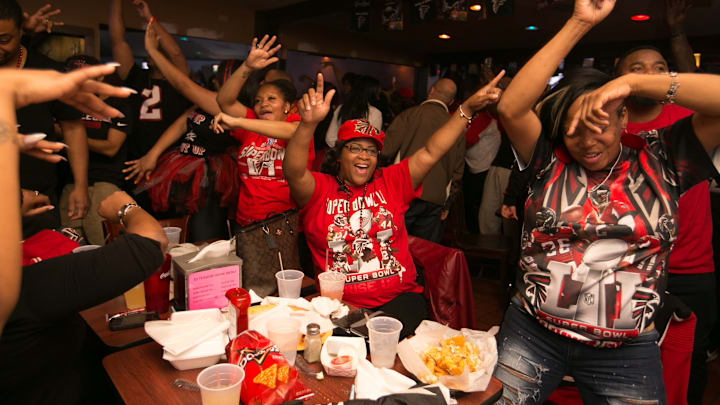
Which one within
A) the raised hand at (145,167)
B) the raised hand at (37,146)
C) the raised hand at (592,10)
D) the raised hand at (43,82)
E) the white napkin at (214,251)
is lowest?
the white napkin at (214,251)

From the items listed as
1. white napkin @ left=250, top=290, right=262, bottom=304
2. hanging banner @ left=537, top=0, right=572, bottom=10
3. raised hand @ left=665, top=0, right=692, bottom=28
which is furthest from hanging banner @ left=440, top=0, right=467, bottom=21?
white napkin @ left=250, top=290, right=262, bottom=304

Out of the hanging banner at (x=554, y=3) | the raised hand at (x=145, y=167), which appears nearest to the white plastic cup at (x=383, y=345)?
the raised hand at (x=145, y=167)

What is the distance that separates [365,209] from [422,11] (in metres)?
3.75

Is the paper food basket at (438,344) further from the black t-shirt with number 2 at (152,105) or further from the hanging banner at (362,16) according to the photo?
the hanging banner at (362,16)

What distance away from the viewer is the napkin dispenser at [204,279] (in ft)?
5.45

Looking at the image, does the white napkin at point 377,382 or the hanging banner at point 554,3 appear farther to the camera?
the hanging banner at point 554,3

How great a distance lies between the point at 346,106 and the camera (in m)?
4.10

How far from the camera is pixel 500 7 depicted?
14.9 ft

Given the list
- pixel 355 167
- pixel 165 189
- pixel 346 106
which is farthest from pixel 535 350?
pixel 346 106

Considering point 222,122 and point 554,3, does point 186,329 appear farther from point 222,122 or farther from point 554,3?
point 554,3

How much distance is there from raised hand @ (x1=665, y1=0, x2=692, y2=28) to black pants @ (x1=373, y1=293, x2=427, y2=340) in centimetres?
237

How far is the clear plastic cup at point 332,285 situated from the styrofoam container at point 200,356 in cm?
47

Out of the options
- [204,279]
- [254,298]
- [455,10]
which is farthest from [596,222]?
[455,10]

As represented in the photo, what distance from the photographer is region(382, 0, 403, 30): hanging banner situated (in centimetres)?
531
